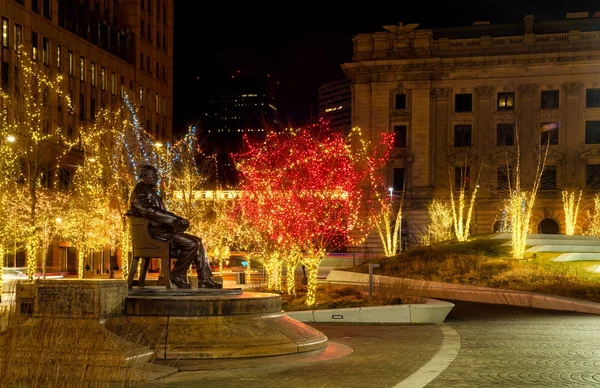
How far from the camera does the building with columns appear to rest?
74688 millimetres

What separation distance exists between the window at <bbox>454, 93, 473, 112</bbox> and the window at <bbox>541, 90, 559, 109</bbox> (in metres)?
6.41

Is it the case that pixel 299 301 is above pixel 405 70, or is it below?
below

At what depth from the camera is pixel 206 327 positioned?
1501cm

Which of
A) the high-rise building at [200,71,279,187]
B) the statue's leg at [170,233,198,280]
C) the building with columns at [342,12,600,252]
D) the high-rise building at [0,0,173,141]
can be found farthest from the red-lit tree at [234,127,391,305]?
the high-rise building at [200,71,279,187]

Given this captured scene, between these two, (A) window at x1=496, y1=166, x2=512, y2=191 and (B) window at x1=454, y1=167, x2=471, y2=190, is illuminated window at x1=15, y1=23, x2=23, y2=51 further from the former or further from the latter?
(A) window at x1=496, y1=166, x2=512, y2=191

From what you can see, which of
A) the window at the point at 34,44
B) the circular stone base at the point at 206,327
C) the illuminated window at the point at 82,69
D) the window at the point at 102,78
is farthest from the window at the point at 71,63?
the circular stone base at the point at 206,327

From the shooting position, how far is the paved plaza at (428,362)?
12609mm

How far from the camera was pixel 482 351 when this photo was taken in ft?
54.1

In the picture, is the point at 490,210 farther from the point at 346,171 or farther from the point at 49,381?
the point at 49,381

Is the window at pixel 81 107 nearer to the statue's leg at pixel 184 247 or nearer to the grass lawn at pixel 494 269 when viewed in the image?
the grass lawn at pixel 494 269

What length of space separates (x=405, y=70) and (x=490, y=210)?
1460cm

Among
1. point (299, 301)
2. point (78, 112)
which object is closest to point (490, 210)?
point (78, 112)

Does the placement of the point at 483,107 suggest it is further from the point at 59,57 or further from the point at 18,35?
the point at 18,35

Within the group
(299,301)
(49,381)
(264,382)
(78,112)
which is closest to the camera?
(49,381)
